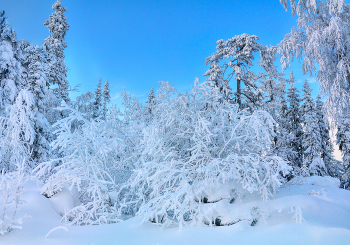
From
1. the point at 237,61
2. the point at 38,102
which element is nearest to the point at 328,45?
the point at 237,61

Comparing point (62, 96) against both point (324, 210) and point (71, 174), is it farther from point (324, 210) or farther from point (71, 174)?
point (324, 210)

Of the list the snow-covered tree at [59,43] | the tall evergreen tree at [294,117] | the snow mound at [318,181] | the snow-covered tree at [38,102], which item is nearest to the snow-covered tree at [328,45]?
the snow mound at [318,181]

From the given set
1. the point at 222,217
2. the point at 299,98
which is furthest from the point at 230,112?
the point at 299,98

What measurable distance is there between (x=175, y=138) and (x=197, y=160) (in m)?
1.24

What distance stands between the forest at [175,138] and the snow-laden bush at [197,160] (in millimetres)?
38

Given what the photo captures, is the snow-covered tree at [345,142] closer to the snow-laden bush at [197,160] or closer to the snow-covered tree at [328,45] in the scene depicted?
the snow-covered tree at [328,45]

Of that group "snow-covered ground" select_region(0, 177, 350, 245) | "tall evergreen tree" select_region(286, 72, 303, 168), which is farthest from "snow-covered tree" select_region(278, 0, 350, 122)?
"tall evergreen tree" select_region(286, 72, 303, 168)

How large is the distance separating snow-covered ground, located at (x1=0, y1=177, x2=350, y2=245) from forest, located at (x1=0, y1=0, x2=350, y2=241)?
0.50 ft

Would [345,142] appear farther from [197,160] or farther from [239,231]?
[239,231]

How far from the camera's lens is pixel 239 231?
3479 millimetres

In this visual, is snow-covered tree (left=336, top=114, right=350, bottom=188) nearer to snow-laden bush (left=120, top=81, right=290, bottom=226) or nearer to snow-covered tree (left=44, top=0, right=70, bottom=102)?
snow-laden bush (left=120, top=81, right=290, bottom=226)

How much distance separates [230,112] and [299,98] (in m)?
21.8

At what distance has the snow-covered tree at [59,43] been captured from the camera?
1850 centimetres

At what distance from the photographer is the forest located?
4379 mm
